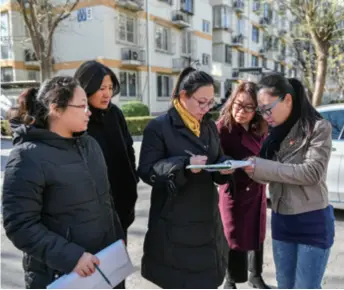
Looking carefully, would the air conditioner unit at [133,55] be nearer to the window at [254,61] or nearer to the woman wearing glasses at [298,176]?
the woman wearing glasses at [298,176]

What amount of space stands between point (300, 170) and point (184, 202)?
688mm

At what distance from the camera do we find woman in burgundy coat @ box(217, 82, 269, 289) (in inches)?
110

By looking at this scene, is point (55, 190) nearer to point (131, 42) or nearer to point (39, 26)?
point (39, 26)

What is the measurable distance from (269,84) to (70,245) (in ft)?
4.60

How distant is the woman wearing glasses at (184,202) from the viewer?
2021mm

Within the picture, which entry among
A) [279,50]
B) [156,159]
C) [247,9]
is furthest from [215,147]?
[279,50]

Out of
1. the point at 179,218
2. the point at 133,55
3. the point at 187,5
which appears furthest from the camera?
the point at 187,5

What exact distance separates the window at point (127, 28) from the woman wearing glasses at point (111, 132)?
17.4 meters

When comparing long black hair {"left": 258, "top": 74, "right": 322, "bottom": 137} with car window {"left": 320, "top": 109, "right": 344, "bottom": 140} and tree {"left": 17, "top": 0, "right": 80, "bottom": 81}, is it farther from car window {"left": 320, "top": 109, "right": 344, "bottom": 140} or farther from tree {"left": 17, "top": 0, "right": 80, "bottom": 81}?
tree {"left": 17, "top": 0, "right": 80, "bottom": 81}

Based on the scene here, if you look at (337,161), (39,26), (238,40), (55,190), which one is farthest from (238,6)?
(55,190)

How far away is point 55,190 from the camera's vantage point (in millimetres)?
1613

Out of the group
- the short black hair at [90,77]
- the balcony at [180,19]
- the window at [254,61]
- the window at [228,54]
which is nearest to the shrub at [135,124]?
the balcony at [180,19]

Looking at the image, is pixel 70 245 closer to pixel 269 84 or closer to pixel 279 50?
pixel 269 84

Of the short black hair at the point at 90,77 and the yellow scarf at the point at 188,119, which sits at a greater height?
the short black hair at the point at 90,77
